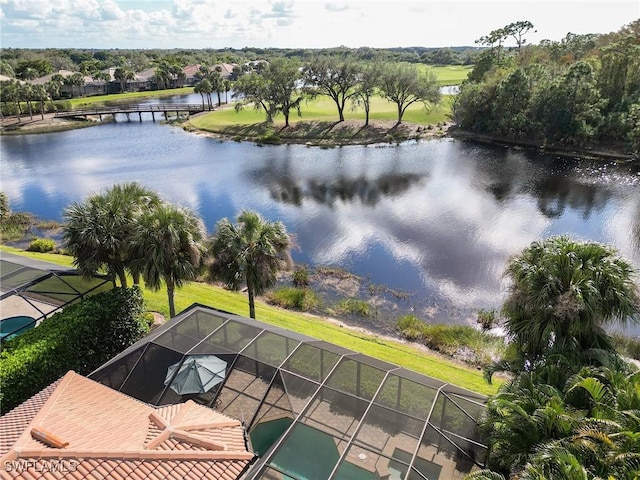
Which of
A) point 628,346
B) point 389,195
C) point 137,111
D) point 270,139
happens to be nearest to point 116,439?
point 628,346

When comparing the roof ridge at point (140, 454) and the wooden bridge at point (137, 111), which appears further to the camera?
the wooden bridge at point (137, 111)

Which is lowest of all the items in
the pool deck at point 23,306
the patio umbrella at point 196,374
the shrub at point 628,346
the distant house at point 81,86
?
the shrub at point 628,346

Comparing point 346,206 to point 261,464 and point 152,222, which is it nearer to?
point 152,222

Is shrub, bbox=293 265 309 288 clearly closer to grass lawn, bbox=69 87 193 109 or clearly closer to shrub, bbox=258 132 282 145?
shrub, bbox=258 132 282 145

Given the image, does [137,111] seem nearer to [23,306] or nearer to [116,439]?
[23,306]

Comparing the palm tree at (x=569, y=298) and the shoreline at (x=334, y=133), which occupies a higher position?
the palm tree at (x=569, y=298)

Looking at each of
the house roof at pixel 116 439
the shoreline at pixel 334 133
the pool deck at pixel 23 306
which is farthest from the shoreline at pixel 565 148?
the pool deck at pixel 23 306

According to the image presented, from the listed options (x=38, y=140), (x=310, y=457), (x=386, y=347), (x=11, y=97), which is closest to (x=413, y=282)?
(x=386, y=347)

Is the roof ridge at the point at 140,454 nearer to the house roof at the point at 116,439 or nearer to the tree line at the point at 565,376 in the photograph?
the house roof at the point at 116,439
